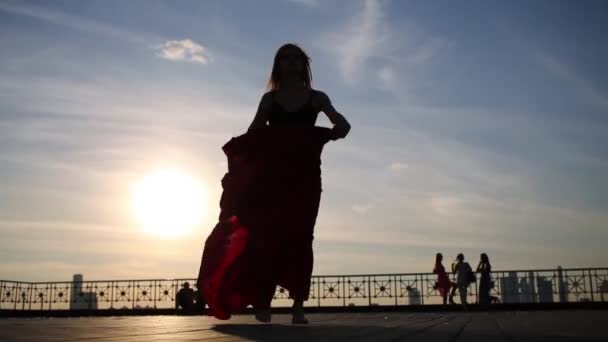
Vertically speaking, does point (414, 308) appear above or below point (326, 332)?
below

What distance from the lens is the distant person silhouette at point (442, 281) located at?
2064 cm

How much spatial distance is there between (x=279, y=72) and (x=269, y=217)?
1379 mm

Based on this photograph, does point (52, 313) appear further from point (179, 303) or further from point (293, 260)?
point (293, 260)

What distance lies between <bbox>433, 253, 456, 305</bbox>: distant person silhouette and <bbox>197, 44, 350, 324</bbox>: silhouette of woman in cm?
1567

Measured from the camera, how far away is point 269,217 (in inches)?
221

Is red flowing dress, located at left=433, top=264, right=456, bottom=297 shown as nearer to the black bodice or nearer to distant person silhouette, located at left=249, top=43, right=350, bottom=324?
distant person silhouette, located at left=249, top=43, right=350, bottom=324

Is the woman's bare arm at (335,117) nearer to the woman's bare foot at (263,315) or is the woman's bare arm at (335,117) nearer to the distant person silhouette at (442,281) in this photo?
the woman's bare foot at (263,315)

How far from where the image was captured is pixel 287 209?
561cm

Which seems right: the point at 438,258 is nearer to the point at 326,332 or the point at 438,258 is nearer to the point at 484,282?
the point at 484,282

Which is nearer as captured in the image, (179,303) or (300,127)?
(300,127)

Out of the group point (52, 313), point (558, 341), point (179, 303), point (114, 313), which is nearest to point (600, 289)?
point (179, 303)

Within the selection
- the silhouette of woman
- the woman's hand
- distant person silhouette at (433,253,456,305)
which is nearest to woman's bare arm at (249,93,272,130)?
the silhouette of woman

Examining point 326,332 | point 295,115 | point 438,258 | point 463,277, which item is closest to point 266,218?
point 295,115

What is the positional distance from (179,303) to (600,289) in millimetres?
13108
